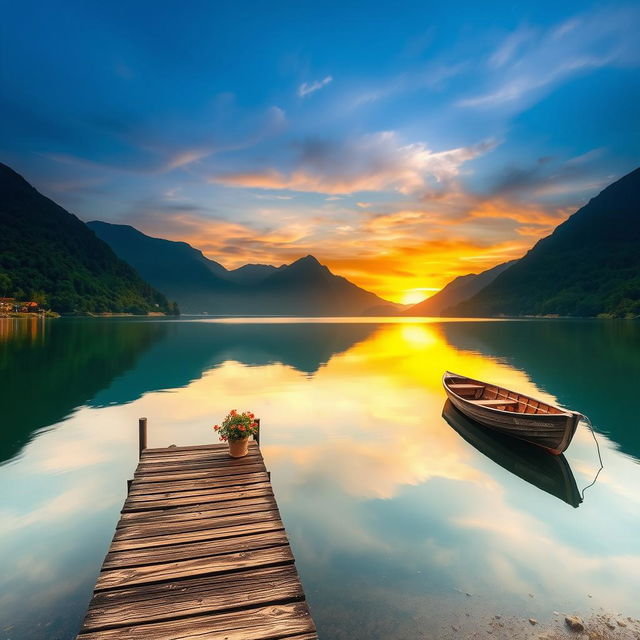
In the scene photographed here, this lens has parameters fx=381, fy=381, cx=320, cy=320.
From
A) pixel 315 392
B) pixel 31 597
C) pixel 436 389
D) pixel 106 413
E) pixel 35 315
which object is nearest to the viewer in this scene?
pixel 31 597

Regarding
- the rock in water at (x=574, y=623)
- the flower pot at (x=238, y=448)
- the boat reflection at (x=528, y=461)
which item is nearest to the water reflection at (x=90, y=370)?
the flower pot at (x=238, y=448)

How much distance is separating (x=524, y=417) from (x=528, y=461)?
2.01 metres

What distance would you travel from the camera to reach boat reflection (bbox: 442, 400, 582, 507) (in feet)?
49.8

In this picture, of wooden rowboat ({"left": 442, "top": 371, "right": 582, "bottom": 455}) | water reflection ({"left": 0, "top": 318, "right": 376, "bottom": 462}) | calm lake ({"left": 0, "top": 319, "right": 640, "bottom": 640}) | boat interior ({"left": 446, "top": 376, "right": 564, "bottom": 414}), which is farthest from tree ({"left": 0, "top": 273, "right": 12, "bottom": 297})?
wooden rowboat ({"left": 442, "top": 371, "right": 582, "bottom": 455})

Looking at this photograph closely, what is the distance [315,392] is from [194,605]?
89.6 ft

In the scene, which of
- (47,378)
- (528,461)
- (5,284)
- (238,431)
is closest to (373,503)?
(238,431)

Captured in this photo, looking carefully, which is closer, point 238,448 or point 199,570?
point 199,570

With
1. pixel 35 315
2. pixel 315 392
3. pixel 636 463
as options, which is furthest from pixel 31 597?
pixel 35 315

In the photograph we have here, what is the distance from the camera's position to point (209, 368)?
47.6 meters

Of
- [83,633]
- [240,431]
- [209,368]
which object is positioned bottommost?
[209,368]

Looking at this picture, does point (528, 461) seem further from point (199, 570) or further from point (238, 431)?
point (199, 570)

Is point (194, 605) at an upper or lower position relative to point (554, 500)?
upper

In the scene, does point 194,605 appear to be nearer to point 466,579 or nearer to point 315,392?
point 466,579

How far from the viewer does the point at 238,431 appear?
12.7 metres
